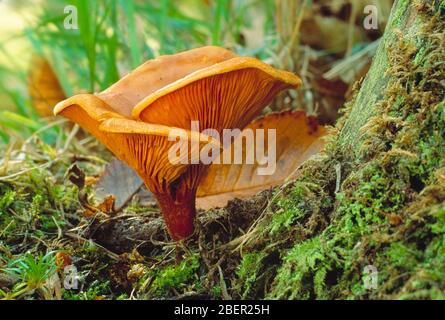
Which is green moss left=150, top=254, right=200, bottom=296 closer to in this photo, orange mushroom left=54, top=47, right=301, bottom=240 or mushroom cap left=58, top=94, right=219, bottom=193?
orange mushroom left=54, top=47, right=301, bottom=240

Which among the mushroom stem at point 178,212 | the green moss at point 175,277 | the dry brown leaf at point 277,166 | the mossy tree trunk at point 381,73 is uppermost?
the mossy tree trunk at point 381,73

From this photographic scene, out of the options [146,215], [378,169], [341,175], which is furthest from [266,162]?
[378,169]

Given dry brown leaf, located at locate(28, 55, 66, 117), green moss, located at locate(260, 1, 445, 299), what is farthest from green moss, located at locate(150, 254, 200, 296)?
dry brown leaf, located at locate(28, 55, 66, 117)

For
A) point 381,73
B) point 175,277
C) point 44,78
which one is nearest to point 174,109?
point 175,277

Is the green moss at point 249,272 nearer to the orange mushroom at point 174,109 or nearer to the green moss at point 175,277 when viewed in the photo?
the green moss at point 175,277

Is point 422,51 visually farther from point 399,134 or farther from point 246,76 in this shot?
point 246,76

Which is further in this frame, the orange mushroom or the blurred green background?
the blurred green background

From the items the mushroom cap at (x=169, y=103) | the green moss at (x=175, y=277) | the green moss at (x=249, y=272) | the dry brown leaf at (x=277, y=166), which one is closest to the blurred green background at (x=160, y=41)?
the dry brown leaf at (x=277, y=166)
